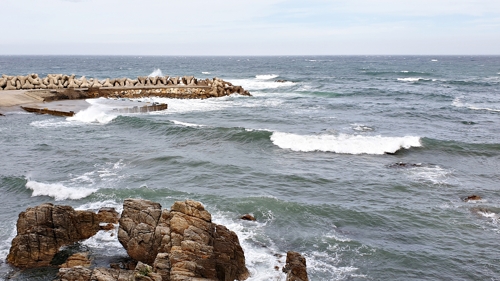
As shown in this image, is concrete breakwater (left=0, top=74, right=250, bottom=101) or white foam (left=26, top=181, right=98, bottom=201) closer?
white foam (left=26, top=181, right=98, bottom=201)

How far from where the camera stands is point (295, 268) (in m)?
11.4

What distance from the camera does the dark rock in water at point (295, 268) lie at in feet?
36.8

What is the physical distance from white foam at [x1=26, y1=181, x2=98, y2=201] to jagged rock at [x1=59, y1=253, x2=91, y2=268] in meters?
5.93

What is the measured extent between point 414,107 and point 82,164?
3280 centimetres

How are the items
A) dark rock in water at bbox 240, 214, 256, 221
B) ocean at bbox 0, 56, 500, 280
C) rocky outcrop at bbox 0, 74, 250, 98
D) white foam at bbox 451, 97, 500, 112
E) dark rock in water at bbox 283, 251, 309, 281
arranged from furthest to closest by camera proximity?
1. rocky outcrop at bbox 0, 74, 250, 98
2. white foam at bbox 451, 97, 500, 112
3. dark rock in water at bbox 240, 214, 256, 221
4. ocean at bbox 0, 56, 500, 280
5. dark rock in water at bbox 283, 251, 309, 281

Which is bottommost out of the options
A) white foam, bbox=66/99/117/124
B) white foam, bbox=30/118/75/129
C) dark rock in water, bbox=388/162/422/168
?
dark rock in water, bbox=388/162/422/168

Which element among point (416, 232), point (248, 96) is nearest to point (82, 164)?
point (416, 232)

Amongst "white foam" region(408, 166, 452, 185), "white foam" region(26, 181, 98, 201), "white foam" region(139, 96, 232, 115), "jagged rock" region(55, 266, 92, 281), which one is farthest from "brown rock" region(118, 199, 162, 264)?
"white foam" region(139, 96, 232, 115)

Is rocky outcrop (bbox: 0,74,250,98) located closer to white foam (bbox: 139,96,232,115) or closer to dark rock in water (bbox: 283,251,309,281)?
white foam (bbox: 139,96,232,115)

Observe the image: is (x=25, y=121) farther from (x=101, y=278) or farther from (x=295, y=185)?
(x=101, y=278)

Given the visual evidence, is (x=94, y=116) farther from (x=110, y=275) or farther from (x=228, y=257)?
(x=110, y=275)

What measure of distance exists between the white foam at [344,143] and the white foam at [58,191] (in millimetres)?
12629

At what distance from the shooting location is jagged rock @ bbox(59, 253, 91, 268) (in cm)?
1195

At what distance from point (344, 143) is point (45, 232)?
730 inches
